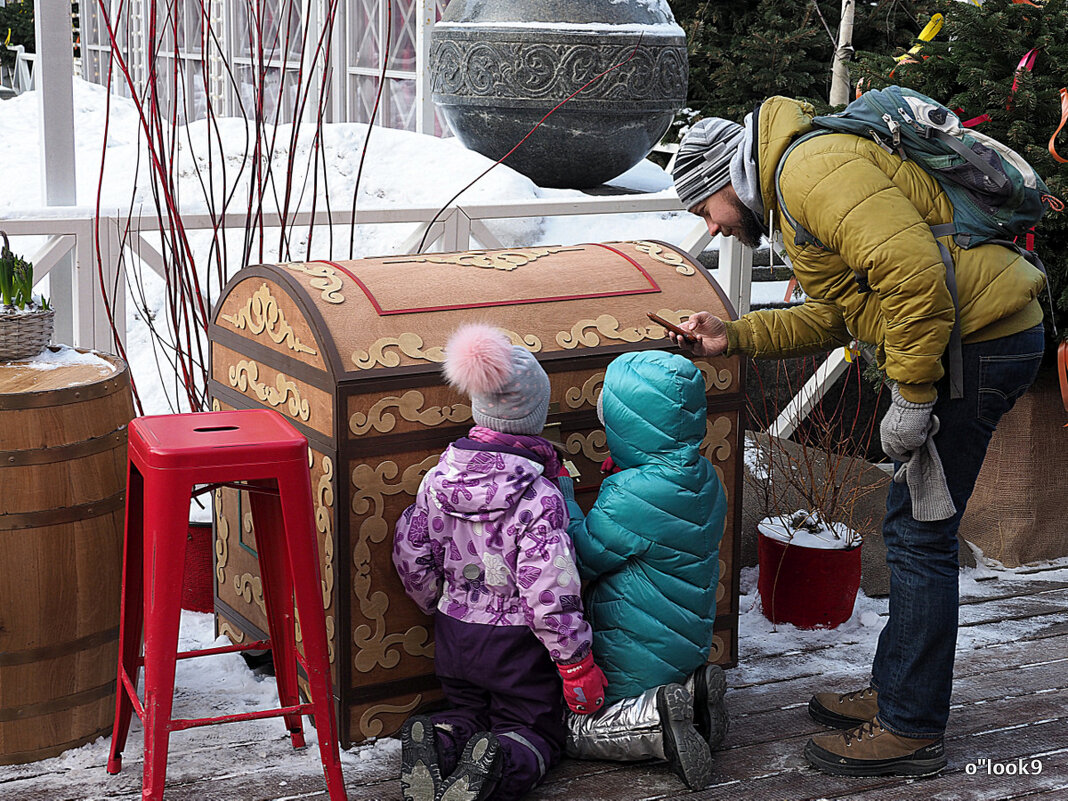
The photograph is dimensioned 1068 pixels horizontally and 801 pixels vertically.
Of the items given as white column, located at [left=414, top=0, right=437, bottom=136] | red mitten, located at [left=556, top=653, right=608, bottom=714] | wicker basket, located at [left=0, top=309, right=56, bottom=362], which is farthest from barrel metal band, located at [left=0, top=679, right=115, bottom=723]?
white column, located at [left=414, top=0, right=437, bottom=136]

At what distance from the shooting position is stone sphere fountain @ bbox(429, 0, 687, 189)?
5.27 metres

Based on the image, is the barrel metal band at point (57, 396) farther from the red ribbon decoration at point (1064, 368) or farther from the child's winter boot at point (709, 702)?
the red ribbon decoration at point (1064, 368)

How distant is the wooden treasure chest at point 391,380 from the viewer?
2.81 meters

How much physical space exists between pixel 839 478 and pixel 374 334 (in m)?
2.39

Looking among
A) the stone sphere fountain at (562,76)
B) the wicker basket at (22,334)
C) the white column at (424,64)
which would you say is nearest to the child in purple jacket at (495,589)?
the wicker basket at (22,334)

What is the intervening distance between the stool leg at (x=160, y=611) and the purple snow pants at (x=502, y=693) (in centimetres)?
61

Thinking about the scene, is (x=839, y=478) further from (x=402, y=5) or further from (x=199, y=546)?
(x=402, y=5)

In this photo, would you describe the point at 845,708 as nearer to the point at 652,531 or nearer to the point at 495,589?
the point at 652,531

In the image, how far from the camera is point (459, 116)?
5559 millimetres

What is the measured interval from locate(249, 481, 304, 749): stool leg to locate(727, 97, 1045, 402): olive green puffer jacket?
1.37 metres

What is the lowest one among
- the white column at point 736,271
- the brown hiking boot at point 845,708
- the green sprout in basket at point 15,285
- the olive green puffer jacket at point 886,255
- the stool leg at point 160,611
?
the brown hiking boot at point 845,708

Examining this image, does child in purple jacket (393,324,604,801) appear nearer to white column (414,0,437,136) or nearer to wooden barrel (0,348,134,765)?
wooden barrel (0,348,134,765)

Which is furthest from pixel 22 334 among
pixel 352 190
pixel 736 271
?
pixel 352 190

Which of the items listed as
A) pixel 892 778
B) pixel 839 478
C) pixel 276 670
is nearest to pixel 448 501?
pixel 276 670
